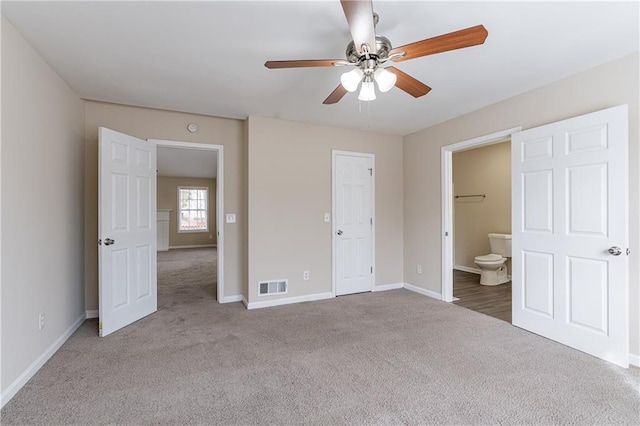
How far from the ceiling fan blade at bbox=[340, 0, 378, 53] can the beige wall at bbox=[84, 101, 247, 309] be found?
2.70 meters

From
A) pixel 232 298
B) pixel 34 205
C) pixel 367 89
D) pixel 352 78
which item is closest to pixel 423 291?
pixel 232 298

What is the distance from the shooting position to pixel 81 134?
3283mm

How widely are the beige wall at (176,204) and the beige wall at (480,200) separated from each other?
765cm

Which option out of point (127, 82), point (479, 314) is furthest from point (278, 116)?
point (479, 314)

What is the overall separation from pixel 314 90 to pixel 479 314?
306 centimetres

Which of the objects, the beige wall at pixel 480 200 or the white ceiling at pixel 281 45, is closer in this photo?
the white ceiling at pixel 281 45

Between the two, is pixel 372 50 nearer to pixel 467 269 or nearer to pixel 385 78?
pixel 385 78

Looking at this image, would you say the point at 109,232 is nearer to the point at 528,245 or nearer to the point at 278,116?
the point at 278,116

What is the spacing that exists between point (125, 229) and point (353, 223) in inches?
110

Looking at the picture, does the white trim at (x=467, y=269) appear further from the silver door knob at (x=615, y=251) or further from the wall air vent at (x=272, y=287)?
the wall air vent at (x=272, y=287)

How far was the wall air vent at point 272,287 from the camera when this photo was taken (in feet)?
12.7

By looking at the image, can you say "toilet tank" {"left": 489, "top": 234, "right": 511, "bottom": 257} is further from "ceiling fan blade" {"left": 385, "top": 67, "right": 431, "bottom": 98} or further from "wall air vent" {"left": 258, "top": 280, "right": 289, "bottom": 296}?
"ceiling fan blade" {"left": 385, "top": 67, "right": 431, "bottom": 98}

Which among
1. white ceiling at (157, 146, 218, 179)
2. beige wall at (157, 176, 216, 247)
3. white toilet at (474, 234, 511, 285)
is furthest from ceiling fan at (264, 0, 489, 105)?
beige wall at (157, 176, 216, 247)

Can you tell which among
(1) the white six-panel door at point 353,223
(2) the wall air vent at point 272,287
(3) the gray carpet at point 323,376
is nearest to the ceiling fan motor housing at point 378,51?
(3) the gray carpet at point 323,376
